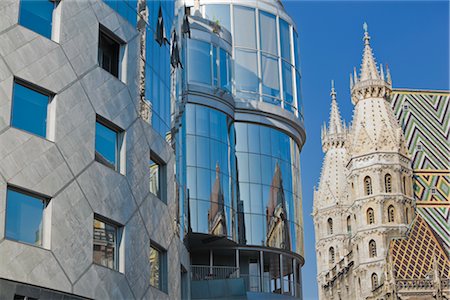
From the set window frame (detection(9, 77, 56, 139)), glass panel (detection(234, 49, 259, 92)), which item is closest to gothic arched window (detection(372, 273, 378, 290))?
glass panel (detection(234, 49, 259, 92))

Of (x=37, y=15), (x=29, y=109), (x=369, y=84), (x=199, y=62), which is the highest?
(x=369, y=84)

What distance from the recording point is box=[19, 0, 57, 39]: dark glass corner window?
2077 centimetres

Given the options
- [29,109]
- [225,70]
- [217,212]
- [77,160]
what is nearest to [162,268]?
[77,160]

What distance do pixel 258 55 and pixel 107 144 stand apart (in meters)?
19.1

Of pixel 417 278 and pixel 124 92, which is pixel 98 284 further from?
pixel 417 278

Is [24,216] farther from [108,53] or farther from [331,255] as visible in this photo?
[331,255]

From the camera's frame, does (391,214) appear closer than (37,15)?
No

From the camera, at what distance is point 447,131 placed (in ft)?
294

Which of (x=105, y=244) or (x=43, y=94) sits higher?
(x=43, y=94)

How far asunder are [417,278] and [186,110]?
44746 mm

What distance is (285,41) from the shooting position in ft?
141

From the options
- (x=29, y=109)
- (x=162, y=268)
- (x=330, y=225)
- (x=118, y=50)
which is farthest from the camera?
(x=330, y=225)

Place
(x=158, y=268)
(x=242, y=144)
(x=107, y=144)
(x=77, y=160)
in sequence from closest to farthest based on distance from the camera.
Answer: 1. (x=77, y=160)
2. (x=107, y=144)
3. (x=158, y=268)
4. (x=242, y=144)

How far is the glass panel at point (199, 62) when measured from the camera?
3634 centimetres
